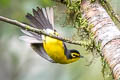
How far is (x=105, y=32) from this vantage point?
2.28 m

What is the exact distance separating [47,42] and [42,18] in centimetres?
21

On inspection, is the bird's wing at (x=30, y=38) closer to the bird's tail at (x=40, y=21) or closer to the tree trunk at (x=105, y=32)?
the bird's tail at (x=40, y=21)

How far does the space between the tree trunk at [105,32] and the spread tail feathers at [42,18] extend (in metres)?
0.49

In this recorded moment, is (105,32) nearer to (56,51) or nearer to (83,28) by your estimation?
(83,28)

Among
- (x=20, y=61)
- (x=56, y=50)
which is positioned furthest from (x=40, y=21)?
(x=20, y=61)

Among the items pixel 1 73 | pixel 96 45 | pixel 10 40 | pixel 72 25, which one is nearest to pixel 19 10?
pixel 10 40

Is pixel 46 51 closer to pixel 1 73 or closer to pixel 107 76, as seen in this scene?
pixel 107 76

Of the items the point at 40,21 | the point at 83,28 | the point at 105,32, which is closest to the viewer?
the point at 105,32

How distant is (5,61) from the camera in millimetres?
4742

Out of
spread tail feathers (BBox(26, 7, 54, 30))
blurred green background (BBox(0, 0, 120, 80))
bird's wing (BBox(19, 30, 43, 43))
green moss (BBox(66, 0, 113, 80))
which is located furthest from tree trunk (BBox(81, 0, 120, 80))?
blurred green background (BBox(0, 0, 120, 80))

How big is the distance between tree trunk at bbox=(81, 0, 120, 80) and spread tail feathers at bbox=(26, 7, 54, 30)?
490mm

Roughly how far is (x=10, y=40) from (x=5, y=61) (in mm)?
273

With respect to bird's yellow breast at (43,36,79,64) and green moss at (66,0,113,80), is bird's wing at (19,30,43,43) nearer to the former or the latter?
bird's yellow breast at (43,36,79,64)

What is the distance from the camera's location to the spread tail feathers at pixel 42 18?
3018mm
